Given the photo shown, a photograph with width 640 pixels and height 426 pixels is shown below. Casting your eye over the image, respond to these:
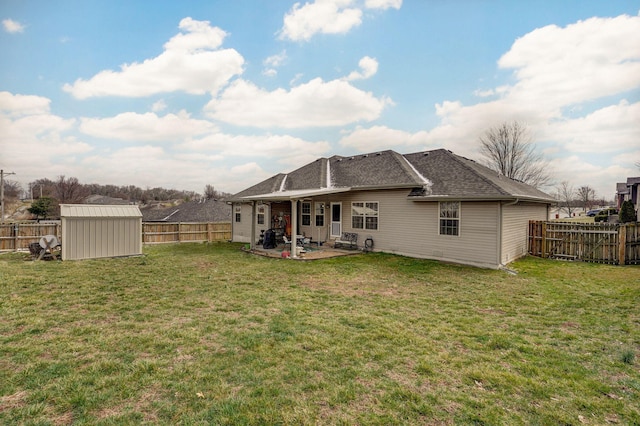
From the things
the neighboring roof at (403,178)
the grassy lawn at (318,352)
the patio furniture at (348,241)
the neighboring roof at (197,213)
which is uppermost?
the neighboring roof at (403,178)

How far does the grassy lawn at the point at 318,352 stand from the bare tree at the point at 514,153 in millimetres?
24365

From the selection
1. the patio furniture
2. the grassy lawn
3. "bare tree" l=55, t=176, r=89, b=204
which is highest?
"bare tree" l=55, t=176, r=89, b=204

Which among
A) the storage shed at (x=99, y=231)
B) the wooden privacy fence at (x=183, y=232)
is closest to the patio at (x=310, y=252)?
the storage shed at (x=99, y=231)

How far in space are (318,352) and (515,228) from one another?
10746 millimetres

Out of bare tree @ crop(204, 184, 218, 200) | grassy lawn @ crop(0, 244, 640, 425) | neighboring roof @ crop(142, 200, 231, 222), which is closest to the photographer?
grassy lawn @ crop(0, 244, 640, 425)

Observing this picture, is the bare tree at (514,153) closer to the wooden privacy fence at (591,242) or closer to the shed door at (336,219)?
the wooden privacy fence at (591,242)

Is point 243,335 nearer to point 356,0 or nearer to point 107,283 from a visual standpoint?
point 107,283

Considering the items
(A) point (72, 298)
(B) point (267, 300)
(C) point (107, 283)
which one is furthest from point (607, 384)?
(C) point (107, 283)

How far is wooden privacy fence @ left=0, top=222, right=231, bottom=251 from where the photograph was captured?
44.4ft

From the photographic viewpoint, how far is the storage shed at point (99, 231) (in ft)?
38.1

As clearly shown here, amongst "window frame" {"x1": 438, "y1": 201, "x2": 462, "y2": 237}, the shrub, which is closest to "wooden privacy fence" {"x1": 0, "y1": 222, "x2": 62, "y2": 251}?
"window frame" {"x1": 438, "y1": 201, "x2": 462, "y2": 237}

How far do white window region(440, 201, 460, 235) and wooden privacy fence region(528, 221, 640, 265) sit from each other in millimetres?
4471

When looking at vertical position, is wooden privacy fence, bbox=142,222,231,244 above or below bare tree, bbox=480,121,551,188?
below

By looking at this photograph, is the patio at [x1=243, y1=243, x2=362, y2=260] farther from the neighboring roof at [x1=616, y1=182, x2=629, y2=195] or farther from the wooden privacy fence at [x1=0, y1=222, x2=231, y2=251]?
the neighboring roof at [x1=616, y1=182, x2=629, y2=195]
